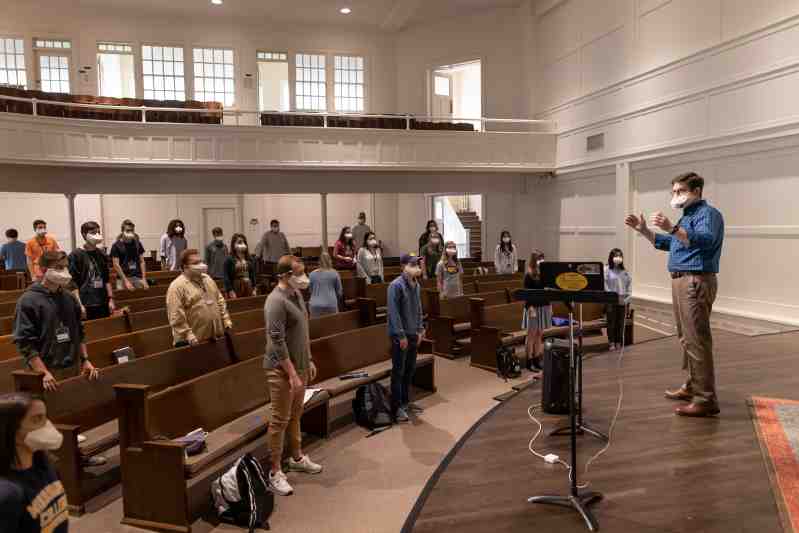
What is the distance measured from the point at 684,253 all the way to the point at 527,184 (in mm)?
11534

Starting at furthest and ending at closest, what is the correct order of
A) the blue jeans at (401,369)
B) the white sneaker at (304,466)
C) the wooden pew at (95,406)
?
the blue jeans at (401,369) < the white sneaker at (304,466) < the wooden pew at (95,406)

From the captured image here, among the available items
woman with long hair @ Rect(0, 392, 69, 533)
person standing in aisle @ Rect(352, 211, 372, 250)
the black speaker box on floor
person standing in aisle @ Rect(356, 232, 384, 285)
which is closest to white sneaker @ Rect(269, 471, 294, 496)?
the black speaker box on floor

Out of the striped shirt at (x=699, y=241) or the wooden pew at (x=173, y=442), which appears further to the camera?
the striped shirt at (x=699, y=241)

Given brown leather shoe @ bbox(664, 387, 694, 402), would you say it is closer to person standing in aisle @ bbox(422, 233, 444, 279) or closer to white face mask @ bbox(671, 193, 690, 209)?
white face mask @ bbox(671, 193, 690, 209)

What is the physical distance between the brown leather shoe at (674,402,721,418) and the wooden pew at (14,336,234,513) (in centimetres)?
371

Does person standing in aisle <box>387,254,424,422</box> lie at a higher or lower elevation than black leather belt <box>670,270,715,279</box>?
lower

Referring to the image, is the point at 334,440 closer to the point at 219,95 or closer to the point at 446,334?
the point at 446,334

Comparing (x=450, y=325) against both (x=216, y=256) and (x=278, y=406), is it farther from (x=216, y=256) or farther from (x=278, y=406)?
(x=278, y=406)

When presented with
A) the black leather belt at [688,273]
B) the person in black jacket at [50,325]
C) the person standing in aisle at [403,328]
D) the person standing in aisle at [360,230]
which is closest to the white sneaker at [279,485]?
the person in black jacket at [50,325]

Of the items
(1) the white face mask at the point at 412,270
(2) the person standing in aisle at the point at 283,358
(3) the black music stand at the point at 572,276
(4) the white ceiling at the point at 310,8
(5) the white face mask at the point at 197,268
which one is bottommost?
(2) the person standing in aisle at the point at 283,358

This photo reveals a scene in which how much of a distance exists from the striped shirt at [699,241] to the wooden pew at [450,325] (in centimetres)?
410

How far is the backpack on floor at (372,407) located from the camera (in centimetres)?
551

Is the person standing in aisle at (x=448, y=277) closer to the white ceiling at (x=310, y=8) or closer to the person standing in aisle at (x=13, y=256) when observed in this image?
the person standing in aisle at (x=13, y=256)

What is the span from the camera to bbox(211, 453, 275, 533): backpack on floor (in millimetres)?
3701
